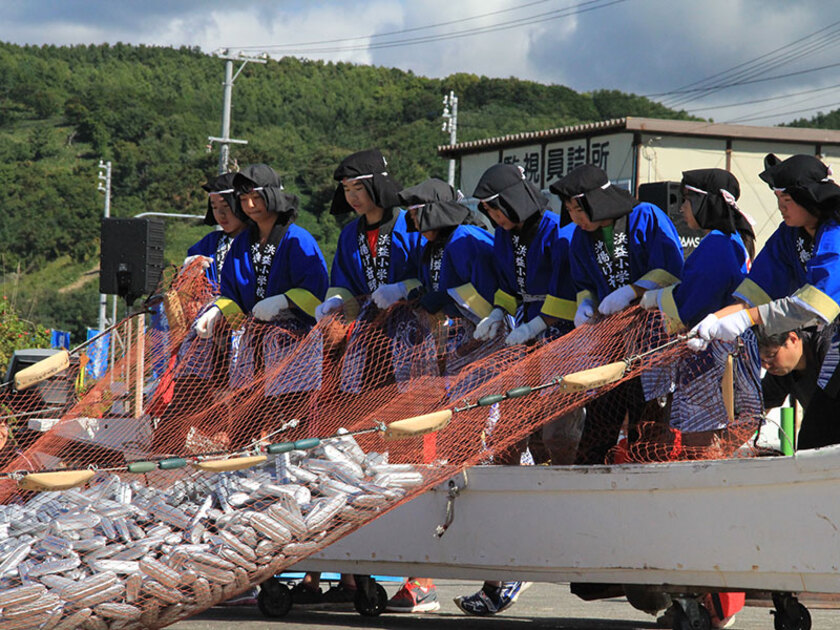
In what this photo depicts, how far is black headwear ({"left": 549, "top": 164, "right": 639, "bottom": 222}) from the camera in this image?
555cm

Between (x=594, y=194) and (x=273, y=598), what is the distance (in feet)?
9.15

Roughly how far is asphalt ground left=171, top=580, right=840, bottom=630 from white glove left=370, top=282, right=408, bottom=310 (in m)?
1.62

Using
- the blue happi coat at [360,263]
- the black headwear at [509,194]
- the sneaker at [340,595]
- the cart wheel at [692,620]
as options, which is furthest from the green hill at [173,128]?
the cart wheel at [692,620]

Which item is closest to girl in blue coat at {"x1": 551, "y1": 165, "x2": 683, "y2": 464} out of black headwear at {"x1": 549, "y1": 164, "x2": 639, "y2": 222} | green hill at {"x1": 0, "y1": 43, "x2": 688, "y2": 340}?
black headwear at {"x1": 549, "y1": 164, "x2": 639, "y2": 222}

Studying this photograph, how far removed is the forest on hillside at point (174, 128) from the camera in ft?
167

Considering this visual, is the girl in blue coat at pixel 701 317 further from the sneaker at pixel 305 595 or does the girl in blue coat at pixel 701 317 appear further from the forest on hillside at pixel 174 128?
the forest on hillside at pixel 174 128

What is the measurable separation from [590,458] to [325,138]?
58383 mm

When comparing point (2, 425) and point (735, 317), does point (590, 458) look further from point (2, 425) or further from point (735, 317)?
point (2, 425)

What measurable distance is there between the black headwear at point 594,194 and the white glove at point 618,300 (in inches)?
14.2

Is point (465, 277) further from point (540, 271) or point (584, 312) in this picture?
point (584, 312)

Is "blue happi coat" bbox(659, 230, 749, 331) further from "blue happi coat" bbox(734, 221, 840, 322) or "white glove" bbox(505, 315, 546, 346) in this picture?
"white glove" bbox(505, 315, 546, 346)

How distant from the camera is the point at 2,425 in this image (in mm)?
6195

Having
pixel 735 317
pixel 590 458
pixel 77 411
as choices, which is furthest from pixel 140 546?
pixel 735 317

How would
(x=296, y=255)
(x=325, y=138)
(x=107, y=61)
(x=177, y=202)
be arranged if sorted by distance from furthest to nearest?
(x=107, y=61) → (x=325, y=138) → (x=177, y=202) → (x=296, y=255)
